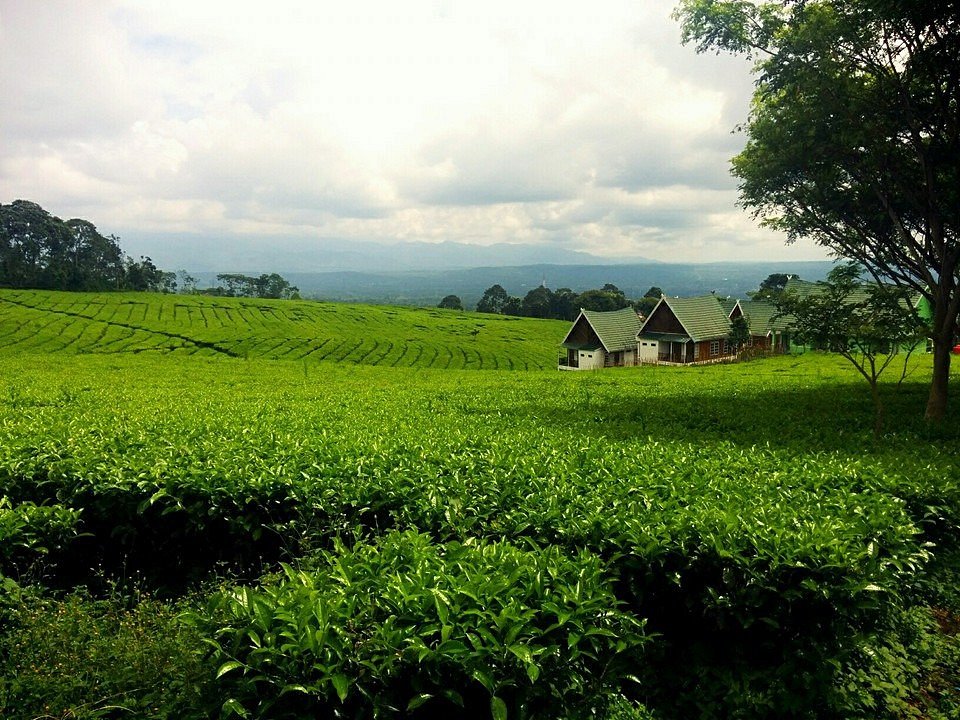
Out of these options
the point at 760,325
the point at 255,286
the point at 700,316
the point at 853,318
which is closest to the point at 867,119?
the point at 853,318

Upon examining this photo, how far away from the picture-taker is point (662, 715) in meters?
4.33

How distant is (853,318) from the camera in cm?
1070

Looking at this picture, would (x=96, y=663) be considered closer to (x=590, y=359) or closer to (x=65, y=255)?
(x=590, y=359)

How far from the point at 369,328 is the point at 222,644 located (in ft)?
238

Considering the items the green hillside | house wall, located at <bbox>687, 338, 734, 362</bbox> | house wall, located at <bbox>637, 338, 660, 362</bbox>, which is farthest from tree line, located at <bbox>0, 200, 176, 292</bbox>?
house wall, located at <bbox>687, 338, 734, 362</bbox>

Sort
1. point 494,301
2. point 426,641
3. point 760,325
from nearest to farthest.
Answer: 1. point 426,641
2. point 760,325
3. point 494,301

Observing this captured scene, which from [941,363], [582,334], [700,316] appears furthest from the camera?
[582,334]

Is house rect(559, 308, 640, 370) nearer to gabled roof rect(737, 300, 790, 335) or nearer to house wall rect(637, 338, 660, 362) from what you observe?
house wall rect(637, 338, 660, 362)

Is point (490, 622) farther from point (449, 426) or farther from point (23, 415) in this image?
point (23, 415)

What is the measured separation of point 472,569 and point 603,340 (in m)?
44.1

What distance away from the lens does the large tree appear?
10695 millimetres

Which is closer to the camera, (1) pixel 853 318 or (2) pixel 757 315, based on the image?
(1) pixel 853 318

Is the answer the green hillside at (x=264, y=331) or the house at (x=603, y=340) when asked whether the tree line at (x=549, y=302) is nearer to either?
the green hillside at (x=264, y=331)

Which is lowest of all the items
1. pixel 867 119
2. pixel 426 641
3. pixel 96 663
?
pixel 96 663
